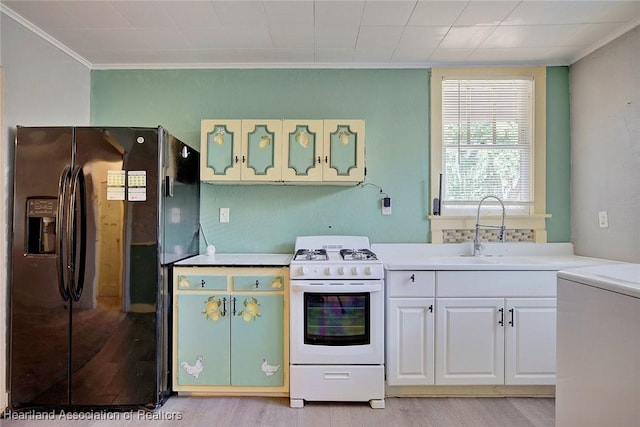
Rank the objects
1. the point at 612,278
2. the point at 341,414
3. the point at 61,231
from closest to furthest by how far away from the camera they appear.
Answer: the point at 612,278, the point at 61,231, the point at 341,414

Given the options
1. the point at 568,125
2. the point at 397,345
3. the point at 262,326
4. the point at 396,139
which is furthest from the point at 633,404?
the point at 568,125

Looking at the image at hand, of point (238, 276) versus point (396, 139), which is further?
point (396, 139)

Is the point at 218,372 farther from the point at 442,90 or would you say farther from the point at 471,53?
the point at 471,53

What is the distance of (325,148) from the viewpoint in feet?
8.59

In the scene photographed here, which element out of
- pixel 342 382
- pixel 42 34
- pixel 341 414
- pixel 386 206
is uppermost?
pixel 42 34

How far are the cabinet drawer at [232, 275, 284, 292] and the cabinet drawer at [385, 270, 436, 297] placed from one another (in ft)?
2.42

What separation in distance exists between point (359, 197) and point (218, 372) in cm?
168

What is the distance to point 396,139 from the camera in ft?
9.63

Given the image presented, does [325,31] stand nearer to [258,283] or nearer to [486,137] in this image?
[486,137]

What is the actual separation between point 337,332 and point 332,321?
8 cm

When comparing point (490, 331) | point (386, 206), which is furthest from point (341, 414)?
point (386, 206)

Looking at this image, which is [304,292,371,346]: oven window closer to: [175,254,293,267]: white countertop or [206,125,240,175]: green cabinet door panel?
[175,254,293,267]: white countertop

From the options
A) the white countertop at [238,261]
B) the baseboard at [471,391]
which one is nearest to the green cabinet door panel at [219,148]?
the white countertop at [238,261]

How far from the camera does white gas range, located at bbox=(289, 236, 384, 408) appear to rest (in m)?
2.22
